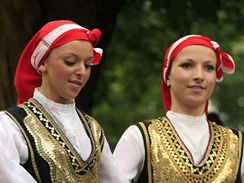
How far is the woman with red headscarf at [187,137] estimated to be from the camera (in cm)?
510

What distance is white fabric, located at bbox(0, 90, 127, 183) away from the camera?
171 inches

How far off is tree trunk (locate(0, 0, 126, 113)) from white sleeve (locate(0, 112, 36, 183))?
5.75 feet

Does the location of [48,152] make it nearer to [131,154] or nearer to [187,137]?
[131,154]

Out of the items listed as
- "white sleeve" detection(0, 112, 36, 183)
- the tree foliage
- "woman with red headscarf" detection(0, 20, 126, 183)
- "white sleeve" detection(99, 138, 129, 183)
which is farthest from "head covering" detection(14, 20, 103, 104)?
the tree foliage

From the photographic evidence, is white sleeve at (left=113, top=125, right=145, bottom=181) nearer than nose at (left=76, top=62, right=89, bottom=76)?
No

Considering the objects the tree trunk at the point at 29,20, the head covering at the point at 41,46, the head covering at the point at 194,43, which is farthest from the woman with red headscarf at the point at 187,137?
the tree trunk at the point at 29,20

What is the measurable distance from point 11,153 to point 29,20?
2.22 meters

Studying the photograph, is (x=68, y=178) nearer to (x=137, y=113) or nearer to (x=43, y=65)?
(x=43, y=65)

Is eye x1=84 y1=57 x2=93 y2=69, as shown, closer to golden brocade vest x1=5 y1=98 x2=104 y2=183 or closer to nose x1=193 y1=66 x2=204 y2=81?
golden brocade vest x1=5 y1=98 x2=104 y2=183

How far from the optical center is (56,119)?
4.70 metres

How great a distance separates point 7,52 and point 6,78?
185mm

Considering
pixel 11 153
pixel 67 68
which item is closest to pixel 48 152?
pixel 11 153

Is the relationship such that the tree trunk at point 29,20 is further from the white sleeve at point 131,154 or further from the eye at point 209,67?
the eye at point 209,67

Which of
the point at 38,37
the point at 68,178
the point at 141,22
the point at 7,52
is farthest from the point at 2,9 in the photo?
the point at 141,22
